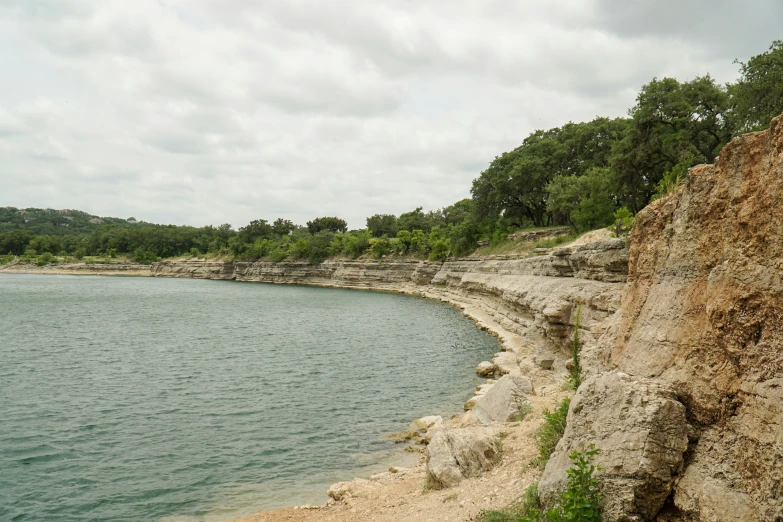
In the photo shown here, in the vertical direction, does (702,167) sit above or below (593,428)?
above

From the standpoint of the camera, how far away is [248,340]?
36594 millimetres

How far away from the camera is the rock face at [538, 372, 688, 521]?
6.66m

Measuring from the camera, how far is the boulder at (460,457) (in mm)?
10977

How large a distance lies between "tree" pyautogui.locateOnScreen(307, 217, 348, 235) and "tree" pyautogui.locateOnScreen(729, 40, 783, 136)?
11677 cm

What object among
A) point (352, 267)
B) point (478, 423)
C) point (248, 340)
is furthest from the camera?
point (352, 267)

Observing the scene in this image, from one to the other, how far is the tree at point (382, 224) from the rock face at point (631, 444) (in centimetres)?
12212

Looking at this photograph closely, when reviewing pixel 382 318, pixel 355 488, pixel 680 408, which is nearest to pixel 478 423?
pixel 355 488

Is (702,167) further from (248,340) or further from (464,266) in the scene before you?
(464,266)

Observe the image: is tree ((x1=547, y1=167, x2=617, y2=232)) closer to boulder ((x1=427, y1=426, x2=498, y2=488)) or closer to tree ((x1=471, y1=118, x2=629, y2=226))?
tree ((x1=471, y1=118, x2=629, y2=226))

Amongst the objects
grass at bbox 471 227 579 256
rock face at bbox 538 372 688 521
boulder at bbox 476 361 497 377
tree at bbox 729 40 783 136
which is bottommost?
boulder at bbox 476 361 497 377

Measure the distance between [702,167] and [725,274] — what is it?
8.91 ft

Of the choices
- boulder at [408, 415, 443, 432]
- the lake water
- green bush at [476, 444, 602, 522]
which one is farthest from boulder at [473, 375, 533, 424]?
green bush at [476, 444, 602, 522]

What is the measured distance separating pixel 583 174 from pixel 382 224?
76.8m

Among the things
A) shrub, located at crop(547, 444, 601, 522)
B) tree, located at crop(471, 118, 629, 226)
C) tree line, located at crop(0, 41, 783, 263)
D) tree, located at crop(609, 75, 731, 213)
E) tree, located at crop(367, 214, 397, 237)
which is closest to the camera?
shrub, located at crop(547, 444, 601, 522)
